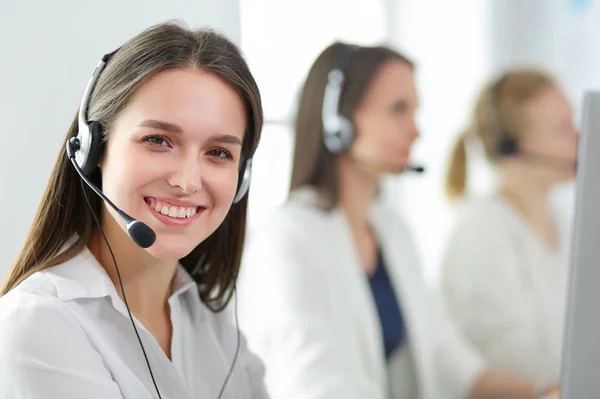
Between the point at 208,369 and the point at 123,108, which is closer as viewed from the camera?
the point at 123,108

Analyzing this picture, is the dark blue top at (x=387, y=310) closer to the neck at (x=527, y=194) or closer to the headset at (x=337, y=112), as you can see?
the headset at (x=337, y=112)

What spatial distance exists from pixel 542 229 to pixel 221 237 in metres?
1.28

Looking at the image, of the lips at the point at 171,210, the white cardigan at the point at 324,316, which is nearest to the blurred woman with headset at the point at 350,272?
the white cardigan at the point at 324,316

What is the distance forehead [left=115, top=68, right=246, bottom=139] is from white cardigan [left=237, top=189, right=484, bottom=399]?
0.52m

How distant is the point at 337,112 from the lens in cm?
147

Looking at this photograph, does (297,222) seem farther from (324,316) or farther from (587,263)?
(587,263)

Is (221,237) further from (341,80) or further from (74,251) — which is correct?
(341,80)

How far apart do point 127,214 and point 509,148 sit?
1453 millimetres

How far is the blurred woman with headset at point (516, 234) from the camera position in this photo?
1.81 meters

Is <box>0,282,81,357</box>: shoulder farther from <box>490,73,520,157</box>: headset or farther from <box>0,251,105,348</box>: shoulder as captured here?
<box>490,73,520,157</box>: headset

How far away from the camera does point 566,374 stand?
801 mm

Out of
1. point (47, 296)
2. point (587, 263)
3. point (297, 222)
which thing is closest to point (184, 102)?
point (47, 296)

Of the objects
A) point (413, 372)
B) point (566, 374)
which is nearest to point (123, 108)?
point (566, 374)

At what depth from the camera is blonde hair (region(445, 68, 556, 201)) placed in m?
2.00
